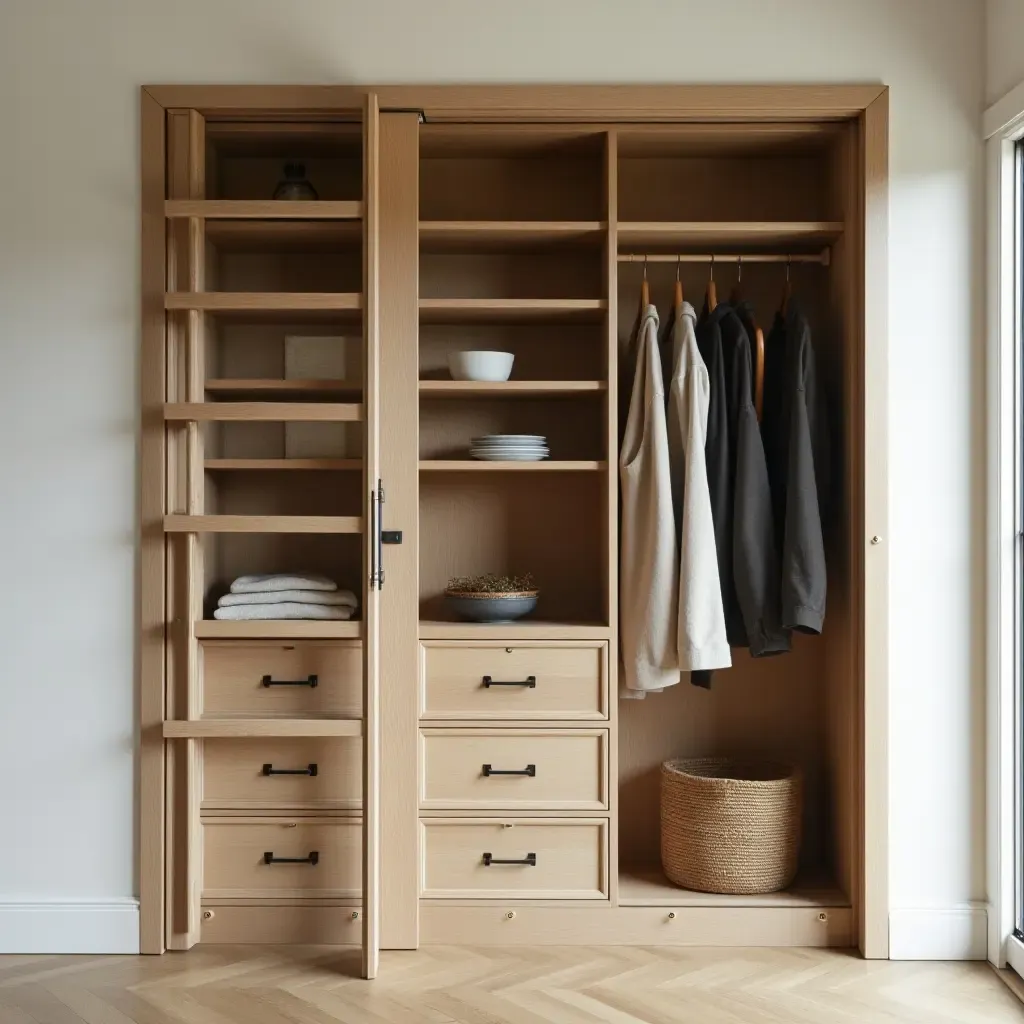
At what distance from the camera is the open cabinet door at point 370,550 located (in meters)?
2.79

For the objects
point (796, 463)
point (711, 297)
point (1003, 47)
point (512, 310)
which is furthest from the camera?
point (711, 297)

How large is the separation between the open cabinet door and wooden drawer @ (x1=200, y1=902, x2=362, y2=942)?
0.22m

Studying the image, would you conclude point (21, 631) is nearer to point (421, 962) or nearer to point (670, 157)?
point (421, 962)

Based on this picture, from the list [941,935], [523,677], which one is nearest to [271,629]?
[523,677]

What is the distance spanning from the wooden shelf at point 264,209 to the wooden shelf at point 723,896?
193 cm

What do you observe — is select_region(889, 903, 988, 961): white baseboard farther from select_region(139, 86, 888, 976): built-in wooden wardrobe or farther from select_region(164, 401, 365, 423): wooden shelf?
select_region(164, 401, 365, 423): wooden shelf

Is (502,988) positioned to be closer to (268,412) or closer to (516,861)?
(516,861)

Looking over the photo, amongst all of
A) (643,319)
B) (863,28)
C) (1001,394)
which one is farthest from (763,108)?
(1001,394)

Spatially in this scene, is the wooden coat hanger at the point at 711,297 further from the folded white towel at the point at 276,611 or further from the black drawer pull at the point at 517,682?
the folded white towel at the point at 276,611

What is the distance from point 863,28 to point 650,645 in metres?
1.71

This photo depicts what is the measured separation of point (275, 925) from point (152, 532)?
3.57 feet

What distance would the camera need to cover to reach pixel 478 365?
310 cm

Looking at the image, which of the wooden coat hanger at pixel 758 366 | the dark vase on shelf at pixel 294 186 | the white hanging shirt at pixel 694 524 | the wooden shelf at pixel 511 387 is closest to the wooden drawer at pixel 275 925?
the white hanging shirt at pixel 694 524

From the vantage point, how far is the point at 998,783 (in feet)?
9.55
